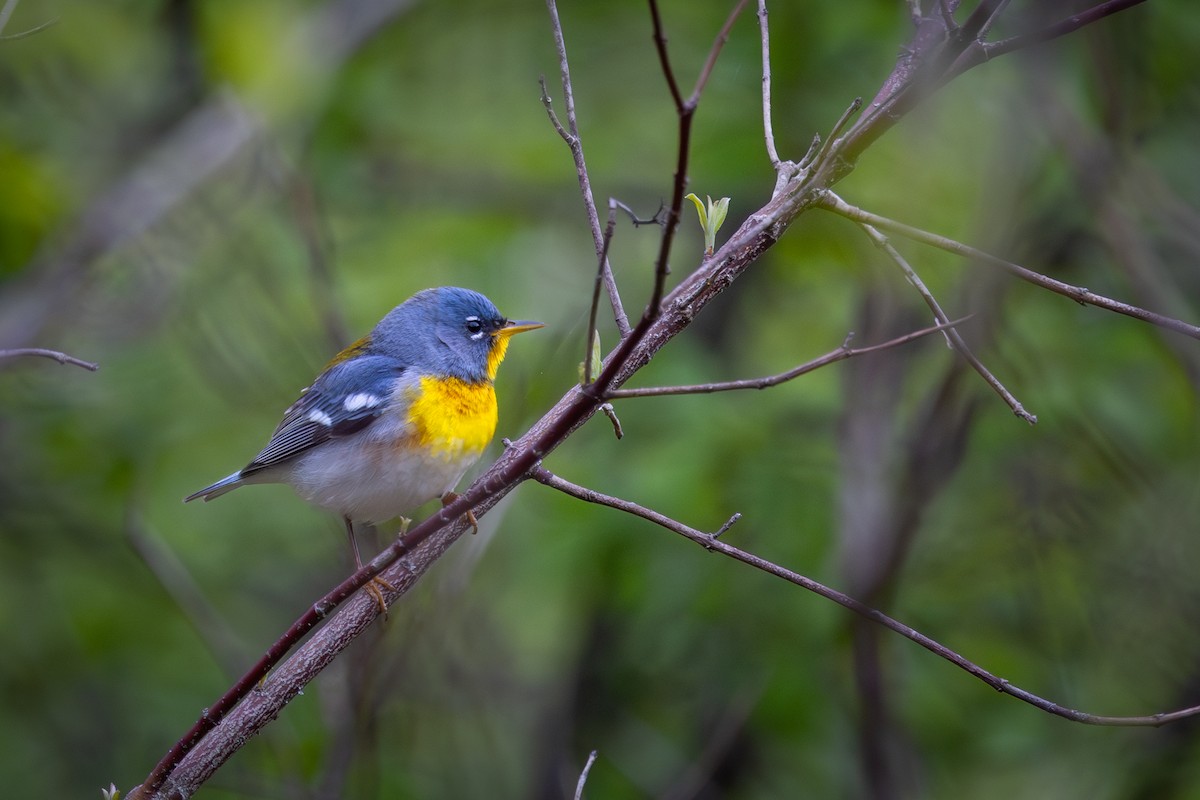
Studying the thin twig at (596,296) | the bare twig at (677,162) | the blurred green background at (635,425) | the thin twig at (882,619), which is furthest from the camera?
the blurred green background at (635,425)

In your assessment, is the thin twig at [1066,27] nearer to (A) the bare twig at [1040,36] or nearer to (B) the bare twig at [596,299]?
(A) the bare twig at [1040,36]

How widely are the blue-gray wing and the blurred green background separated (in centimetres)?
23

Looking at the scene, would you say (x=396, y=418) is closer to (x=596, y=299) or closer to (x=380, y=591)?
Answer: (x=380, y=591)

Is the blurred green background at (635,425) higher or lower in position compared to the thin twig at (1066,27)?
lower

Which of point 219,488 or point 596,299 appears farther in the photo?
point 219,488

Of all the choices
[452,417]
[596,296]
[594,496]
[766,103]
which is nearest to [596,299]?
[596,296]

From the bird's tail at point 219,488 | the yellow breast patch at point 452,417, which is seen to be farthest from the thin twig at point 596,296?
the bird's tail at point 219,488

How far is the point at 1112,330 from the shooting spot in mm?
4957

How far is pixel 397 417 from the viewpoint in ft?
12.9

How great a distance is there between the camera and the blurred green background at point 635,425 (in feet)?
14.9

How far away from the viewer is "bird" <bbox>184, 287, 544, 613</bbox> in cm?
383

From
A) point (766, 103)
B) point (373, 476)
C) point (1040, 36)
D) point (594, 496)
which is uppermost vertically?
point (1040, 36)

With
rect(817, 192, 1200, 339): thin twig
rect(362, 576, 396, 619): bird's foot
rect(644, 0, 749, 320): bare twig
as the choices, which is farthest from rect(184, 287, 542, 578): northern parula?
rect(644, 0, 749, 320): bare twig

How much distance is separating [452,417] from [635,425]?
4.54ft
